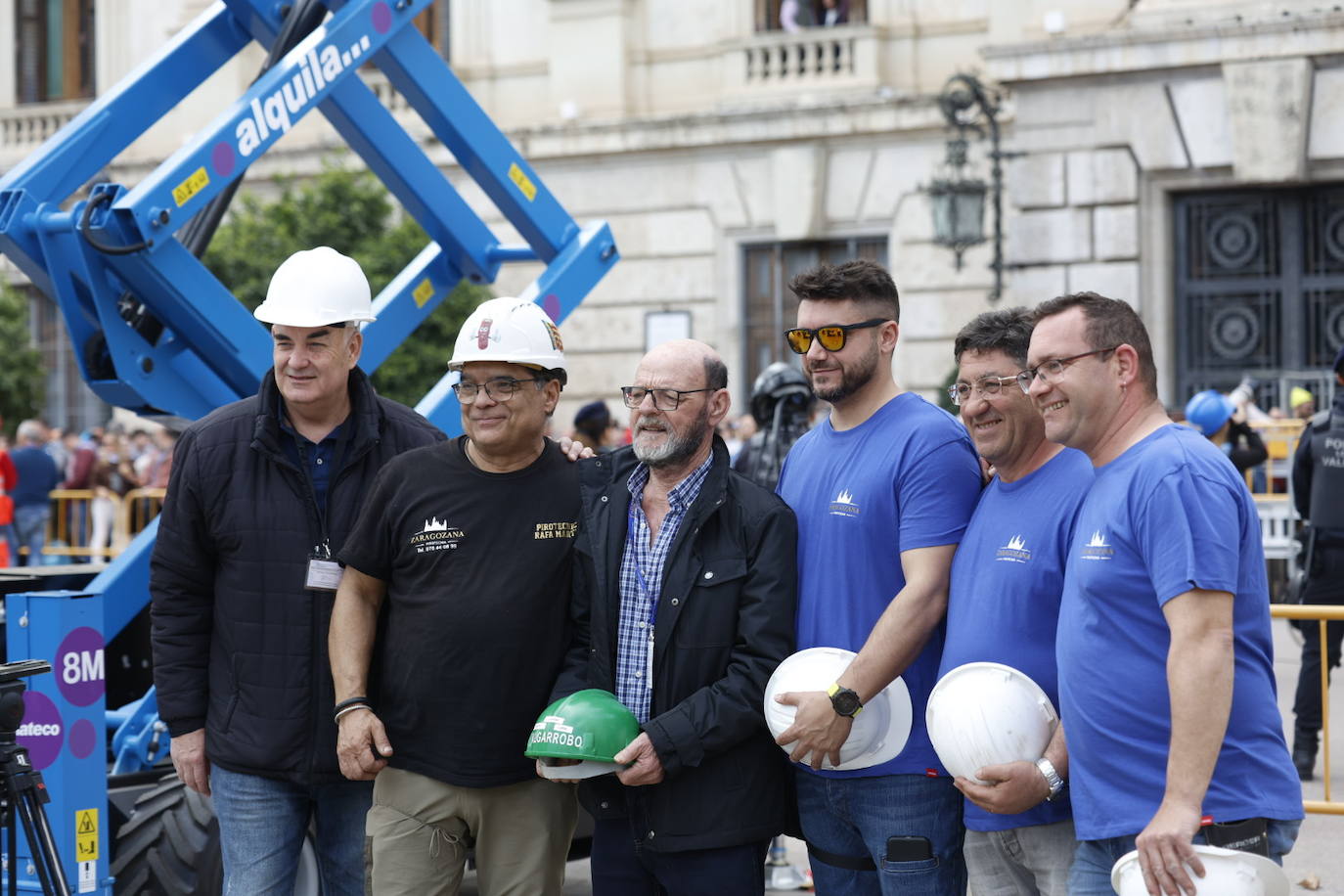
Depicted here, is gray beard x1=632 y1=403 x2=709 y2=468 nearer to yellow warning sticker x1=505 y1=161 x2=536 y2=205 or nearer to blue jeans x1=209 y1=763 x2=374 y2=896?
blue jeans x1=209 y1=763 x2=374 y2=896

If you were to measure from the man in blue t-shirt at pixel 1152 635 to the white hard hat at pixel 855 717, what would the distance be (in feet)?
2.00

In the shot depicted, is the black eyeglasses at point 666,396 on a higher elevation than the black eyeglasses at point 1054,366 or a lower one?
lower

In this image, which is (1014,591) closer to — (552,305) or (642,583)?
(642,583)

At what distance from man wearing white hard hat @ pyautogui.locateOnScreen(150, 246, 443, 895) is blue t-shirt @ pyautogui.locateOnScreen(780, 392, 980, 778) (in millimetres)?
1354

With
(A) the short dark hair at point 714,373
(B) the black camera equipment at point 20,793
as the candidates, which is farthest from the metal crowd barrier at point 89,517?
(A) the short dark hair at point 714,373

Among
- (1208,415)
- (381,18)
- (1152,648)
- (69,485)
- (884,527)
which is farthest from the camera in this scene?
(69,485)

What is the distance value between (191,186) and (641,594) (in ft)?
8.82

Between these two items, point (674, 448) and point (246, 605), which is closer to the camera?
point (674, 448)

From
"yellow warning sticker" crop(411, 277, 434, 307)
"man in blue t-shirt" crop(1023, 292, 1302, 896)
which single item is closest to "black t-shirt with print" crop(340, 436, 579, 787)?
"man in blue t-shirt" crop(1023, 292, 1302, 896)

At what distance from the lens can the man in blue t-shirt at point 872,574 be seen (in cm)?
417

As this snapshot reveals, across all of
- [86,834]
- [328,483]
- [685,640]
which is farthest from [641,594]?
[86,834]

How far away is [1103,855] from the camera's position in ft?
12.0

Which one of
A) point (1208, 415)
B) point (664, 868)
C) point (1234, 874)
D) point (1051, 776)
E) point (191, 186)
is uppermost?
point (191, 186)

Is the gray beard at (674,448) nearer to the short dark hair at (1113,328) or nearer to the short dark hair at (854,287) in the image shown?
the short dark hair at (854,287)
